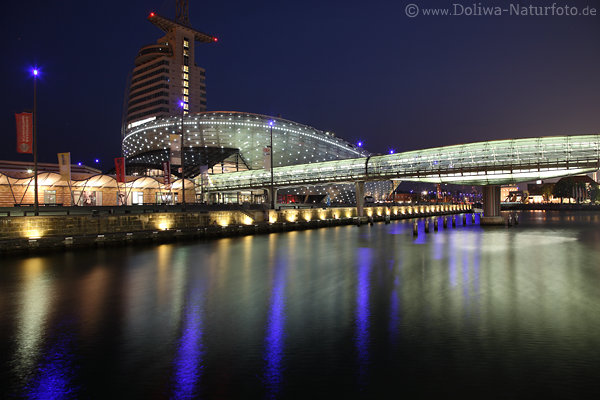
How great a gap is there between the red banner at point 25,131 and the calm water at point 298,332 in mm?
14909

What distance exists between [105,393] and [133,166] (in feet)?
400

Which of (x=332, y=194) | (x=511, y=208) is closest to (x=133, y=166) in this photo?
(x=332, y=194)

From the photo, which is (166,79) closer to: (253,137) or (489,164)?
(253,137)

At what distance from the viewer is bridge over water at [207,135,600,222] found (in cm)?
4994

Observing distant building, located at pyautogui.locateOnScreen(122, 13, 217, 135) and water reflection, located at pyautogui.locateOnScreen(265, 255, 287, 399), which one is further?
distant building, located at pyautogui.locateOnScreen(122, 13, 217, 135)

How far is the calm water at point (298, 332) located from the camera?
737 cm

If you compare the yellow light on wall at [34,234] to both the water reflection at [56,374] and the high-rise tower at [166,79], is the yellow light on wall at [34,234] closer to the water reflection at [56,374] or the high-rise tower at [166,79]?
the water reflection at [56,374]

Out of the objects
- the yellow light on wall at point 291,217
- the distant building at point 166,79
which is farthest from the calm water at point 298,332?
the distant building at point 166,79

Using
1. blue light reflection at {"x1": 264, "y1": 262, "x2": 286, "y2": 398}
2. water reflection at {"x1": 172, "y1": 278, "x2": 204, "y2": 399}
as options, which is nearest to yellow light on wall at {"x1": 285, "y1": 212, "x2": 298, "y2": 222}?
blue light reflection at {"x1": 264, "y1": 262, "x2": 286, "y2": 398}

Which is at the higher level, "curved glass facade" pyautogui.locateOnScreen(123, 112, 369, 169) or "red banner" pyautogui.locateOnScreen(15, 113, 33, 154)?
"curved glass facade" pyautogui.locateOnScreen(123, 112, 369, 169)

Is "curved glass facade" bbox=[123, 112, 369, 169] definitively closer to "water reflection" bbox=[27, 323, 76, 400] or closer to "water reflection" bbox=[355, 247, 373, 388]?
"water reflection" bbox=[355, 247, 373, 388]

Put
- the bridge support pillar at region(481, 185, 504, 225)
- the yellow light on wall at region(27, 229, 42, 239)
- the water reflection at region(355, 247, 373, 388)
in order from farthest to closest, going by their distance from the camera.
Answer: the bridge support pillar at region(481, 185, 504, 225)
the yellow light on wall at region(27, 229, 42, 239)
the water reflection at region(355, 247, 373, 388)

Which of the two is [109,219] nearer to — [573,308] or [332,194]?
[573,308]

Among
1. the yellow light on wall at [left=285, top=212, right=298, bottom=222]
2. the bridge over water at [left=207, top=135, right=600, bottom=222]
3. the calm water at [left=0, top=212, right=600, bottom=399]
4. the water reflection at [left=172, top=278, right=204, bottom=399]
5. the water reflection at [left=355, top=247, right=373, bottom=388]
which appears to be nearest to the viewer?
the water reflection at [left=172, top=278, right=204, bottom=399]
